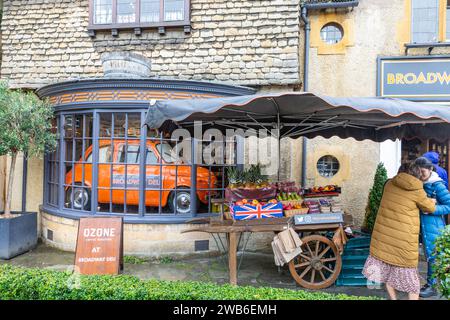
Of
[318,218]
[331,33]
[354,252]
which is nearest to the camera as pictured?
[318,218]

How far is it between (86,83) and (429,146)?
7183mm

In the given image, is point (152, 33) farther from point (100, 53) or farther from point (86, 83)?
point (86, 83)

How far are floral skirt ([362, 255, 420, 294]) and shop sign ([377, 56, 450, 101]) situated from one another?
4324 millimetres

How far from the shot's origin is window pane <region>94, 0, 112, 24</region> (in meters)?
7.99

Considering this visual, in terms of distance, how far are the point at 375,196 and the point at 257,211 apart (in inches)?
120

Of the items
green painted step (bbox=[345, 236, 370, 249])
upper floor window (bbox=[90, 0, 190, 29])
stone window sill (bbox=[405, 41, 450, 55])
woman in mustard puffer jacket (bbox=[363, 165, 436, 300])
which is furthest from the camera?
upper floor window (bbox=[90, 0, 190, 29])

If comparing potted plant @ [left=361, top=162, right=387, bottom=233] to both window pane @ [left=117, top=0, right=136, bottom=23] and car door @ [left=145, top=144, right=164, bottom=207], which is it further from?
window pane @ [left=117, top=0, right=136, bottom=23]

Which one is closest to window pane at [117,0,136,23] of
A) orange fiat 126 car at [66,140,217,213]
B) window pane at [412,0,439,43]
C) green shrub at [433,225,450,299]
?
orange fiat 126 car at [66,140,217,213]

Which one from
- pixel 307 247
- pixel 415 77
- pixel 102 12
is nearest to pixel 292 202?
pixel 307 247

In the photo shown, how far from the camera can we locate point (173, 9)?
25.4 ft

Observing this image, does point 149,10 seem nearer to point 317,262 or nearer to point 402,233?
point 317,262

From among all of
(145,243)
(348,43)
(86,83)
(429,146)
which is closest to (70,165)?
(86,83)

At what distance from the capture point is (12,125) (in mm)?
6340
